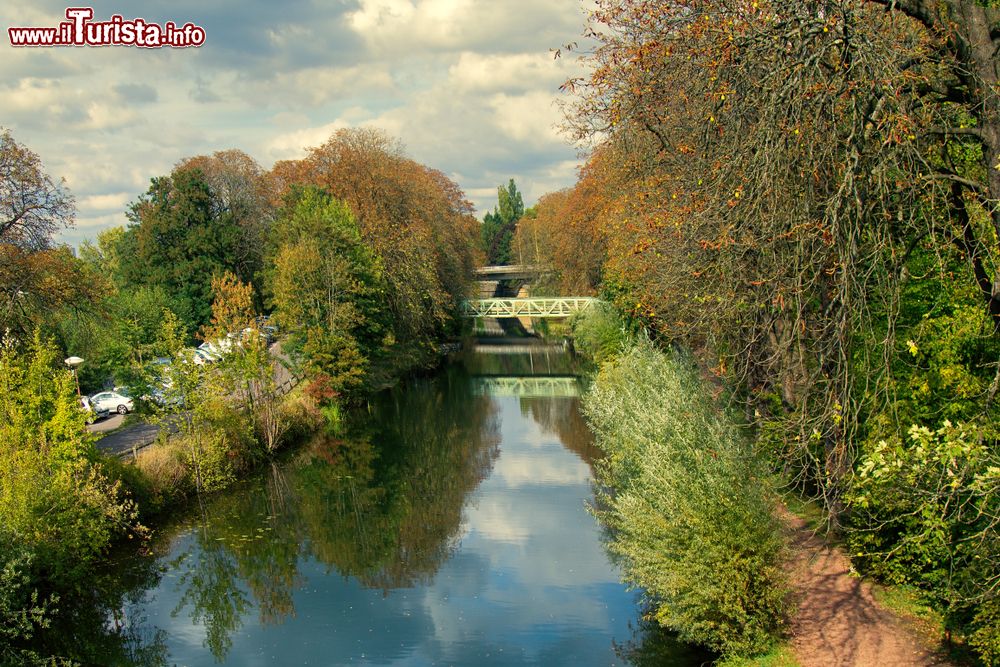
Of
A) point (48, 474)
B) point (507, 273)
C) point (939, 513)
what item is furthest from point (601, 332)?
point (507, 273)

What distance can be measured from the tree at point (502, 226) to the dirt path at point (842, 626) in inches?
4054

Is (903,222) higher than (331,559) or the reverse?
higher

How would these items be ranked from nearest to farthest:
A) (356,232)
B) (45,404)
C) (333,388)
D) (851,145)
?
(851,145), (45,404), (333,388), (356,232)

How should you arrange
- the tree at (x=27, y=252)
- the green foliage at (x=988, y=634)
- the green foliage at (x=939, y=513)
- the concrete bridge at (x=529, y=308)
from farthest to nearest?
1. the concrete bridge at (x=529, y=308)
2. the tree at (x=27, y=252)
3. the green foliage at (x=988, y=634)
4. the green foliage at (x=939, y=513)

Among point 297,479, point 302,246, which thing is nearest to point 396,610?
point 297,479

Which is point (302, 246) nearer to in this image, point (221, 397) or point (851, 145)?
point (221, 397)

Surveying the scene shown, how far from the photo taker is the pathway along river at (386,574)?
13836 mm

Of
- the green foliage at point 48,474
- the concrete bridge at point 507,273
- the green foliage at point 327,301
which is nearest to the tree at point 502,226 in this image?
the concrete bridge at point 507,273

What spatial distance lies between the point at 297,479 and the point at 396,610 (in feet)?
34.4

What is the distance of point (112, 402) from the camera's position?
3086cm

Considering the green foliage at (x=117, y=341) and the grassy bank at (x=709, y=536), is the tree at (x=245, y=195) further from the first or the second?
the grassy bank at (x=709, y=536)

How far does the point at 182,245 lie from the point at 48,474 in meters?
37.5

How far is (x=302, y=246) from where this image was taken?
32.8 meters

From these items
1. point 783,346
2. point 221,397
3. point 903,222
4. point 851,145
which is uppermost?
point 851,145
